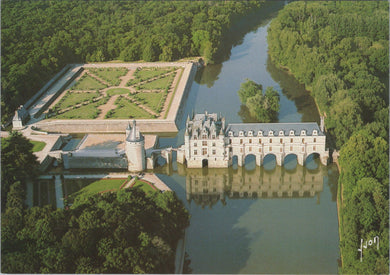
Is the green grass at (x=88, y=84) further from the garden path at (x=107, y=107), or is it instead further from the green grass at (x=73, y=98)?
the garden path at (x=107, y=107)

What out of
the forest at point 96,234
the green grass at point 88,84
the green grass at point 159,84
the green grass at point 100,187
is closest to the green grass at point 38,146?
the green grass at point 100,187

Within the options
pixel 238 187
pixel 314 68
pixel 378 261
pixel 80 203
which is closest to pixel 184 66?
pixel 314 68

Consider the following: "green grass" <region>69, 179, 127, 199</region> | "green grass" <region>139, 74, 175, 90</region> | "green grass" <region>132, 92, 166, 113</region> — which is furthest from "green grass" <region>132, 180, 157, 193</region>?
"green grass" <region>139, 74, 175, 90</region>

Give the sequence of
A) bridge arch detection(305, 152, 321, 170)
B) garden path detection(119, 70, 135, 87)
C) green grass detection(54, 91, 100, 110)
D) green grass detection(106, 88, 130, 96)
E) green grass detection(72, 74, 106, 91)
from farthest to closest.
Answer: garden path detection(119, 70, 135, 87)
green grass detection(72, 74, 106, 91)
green grass detection(106, 88, 130, 96)
green grass detection(54, 91, 100, 110)
bridge arch detection(305, 152, 321, 170)

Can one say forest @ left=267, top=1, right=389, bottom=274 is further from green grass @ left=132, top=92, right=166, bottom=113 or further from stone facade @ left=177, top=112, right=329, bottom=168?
green grass @ left=132, top=92, right=166, bottom=113

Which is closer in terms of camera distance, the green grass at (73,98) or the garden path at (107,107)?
the garden path at (107,107)

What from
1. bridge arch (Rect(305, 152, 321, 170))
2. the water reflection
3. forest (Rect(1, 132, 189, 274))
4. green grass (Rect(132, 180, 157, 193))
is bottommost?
the water reflection

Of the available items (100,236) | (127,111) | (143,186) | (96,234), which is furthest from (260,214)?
(127,111)
